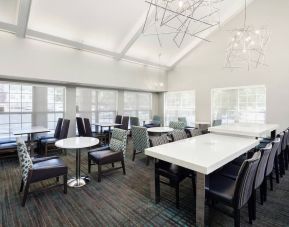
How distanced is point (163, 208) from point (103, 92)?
18.5 ft

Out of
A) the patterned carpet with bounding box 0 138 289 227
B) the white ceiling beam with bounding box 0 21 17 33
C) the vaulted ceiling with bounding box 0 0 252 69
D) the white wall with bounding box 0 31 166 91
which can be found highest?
the vaulted ceiling with bounding box 0 0 252 69

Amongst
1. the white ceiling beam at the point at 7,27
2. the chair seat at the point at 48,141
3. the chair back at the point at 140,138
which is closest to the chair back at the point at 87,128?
the chair seat at the point at 48,141

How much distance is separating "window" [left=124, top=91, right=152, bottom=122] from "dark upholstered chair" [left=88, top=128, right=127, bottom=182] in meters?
4.24

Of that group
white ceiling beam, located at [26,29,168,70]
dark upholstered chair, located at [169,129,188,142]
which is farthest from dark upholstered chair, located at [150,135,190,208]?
white ceiling beam, located at [26,29,168,70]

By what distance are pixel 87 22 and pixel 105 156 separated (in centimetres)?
366

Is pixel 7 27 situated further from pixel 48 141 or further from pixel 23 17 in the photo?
pixel 48 141

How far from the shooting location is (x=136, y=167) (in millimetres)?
3920

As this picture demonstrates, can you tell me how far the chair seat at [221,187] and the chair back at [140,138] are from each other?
6.54 ft

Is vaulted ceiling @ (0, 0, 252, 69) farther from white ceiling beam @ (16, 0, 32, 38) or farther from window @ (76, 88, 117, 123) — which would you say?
window @ (76, 88, 117, 123)

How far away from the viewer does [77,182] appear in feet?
10.1

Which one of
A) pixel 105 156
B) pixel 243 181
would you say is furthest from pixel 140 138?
pixel 243 181

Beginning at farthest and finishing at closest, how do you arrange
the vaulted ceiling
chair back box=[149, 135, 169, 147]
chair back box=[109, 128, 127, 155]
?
the vaulted ceiling < chair back box=[109, 128, 127, 155] < chair back box=[149, 135, 169, 147]

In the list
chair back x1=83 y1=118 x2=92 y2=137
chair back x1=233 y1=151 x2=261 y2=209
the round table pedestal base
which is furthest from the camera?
chair back x1=83 y1=118 x2=92 y2=137

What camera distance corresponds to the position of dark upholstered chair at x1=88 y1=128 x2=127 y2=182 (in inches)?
125
